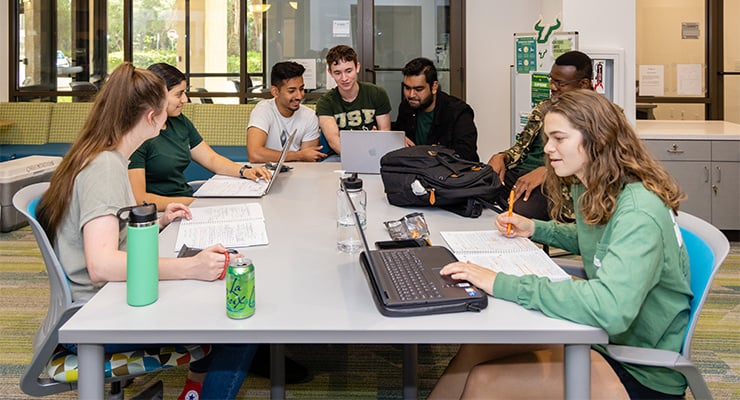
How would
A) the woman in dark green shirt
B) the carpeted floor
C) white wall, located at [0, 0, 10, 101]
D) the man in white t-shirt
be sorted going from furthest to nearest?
white wall, located at [0, 0, 10, 101], the man in white t-shirt, the woman in dark green shirt, the carpeted floor

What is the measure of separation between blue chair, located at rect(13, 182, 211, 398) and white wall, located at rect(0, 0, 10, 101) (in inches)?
231

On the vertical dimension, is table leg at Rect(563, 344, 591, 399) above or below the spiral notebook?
below

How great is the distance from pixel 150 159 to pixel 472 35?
4.47 m

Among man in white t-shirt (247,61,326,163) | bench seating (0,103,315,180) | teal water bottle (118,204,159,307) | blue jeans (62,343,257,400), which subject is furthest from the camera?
bench seating (0,103,315,180)

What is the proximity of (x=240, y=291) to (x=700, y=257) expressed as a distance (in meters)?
1.04

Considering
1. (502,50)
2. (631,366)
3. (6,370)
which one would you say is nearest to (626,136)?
(631,366)

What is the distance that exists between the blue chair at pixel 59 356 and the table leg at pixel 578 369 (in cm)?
97

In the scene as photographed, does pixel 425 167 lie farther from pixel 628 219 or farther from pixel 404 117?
pixel 404 117

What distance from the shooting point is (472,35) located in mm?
6629

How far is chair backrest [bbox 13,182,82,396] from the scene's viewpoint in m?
1.62

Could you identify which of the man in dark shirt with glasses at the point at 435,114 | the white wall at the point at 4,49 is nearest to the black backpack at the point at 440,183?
the man in dark shirt with glasses at the point at 435,114

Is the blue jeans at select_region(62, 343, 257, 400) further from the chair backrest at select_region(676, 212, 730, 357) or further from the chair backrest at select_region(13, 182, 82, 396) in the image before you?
the chair backrest at select_region(676, 212, 730, 357)

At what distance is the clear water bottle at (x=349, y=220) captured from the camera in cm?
185

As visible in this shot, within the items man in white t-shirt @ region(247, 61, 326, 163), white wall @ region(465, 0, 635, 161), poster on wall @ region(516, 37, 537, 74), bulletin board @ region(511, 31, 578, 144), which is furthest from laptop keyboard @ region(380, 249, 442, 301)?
white wall @ region(465, 0, 635, 161)
